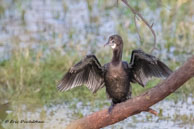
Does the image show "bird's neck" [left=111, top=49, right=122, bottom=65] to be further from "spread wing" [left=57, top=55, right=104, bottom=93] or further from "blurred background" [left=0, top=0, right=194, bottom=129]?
"blurred background" [left=0, top=0, right=194, bottom=129]

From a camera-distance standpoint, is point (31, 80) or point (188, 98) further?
point (31, 80)

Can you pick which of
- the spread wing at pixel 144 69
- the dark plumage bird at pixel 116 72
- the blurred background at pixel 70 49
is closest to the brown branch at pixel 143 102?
the dark plumage bird at pixel 116 72

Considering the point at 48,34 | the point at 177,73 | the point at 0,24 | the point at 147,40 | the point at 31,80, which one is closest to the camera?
the point at 177,73

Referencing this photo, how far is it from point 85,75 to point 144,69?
0.63 metres

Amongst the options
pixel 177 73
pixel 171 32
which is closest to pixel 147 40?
pixel 171 32

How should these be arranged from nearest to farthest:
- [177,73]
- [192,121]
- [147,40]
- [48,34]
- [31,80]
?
1. [177,73]
2. [192,121]
3. [31,80]
4. [147,40]
5. [48,34]

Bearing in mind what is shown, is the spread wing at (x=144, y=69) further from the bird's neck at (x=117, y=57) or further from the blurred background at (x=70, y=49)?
the blurred background at (x=70, y=49)

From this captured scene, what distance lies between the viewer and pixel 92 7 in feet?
37.2

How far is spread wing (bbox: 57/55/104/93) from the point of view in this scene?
5520 mm

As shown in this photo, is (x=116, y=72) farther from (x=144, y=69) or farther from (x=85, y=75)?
(x=85, y=75)

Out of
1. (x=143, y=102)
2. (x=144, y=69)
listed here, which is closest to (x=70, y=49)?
(x=144, y=69)

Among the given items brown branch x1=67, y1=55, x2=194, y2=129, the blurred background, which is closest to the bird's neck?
brown branch x1=67, y1=55, x2=194, y2=129

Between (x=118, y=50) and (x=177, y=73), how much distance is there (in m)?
0.81

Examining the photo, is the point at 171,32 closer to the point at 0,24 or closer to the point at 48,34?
the point at 48,34
